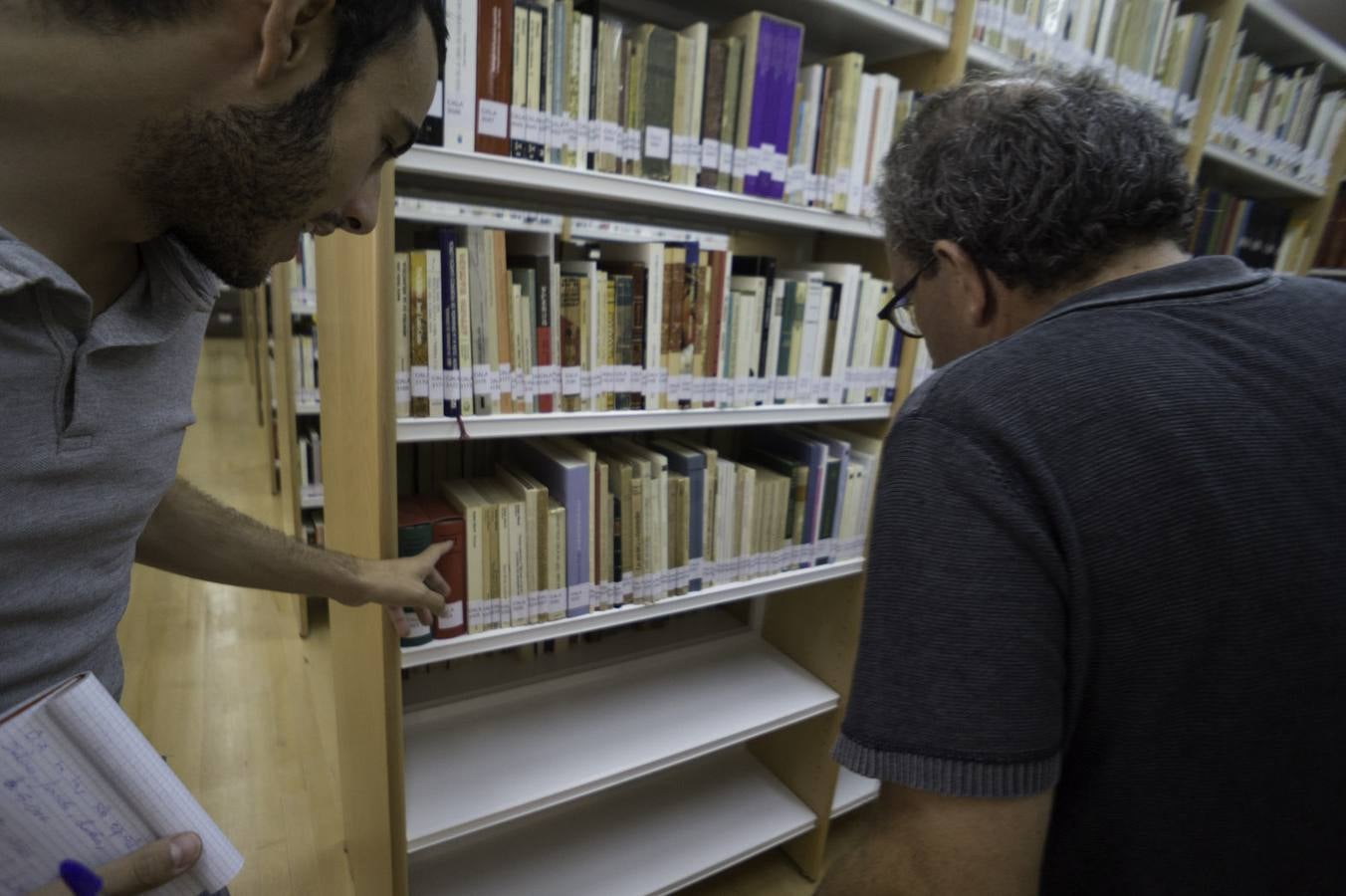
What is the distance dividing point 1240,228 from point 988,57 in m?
1.54

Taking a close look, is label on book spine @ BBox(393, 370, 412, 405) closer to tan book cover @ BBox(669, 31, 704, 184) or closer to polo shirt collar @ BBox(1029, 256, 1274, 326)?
tan book cover @ BBox(669, 31, 704, 184)

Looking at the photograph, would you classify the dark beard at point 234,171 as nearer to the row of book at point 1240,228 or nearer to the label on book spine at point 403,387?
the label on book spine at point 403,387

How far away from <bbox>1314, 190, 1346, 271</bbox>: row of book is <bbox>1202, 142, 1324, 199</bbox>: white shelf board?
0.26 feet

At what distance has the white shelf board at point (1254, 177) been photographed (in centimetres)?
196

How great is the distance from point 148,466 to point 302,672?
2.04m

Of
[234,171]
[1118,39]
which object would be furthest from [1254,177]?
[234,171]

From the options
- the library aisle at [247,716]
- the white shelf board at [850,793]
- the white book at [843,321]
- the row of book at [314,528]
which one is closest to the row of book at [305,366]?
the row of book at [314,528]

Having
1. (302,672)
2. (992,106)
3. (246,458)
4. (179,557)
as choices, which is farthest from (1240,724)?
(246,458)

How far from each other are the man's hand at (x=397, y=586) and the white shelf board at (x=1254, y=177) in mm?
2392

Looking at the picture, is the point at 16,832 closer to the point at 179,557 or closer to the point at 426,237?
the point at 179,557

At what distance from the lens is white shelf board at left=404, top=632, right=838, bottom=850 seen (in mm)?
1189

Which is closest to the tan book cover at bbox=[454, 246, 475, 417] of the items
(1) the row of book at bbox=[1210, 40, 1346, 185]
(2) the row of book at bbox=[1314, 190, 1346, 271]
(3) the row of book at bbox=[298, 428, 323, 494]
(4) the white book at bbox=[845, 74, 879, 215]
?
(4) the white book at bbox=[845, 74, 879, 215]

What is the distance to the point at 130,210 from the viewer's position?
579 mm

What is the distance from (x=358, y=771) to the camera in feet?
4.40
